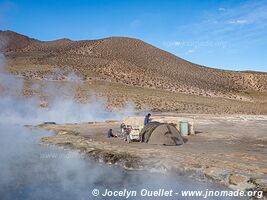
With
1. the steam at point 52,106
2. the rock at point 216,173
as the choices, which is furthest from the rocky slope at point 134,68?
→ the rock at point 216,173

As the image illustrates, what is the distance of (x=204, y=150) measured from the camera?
67.1ft

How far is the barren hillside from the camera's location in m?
87.8

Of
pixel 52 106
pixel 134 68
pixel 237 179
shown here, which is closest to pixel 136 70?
pixel 134 68

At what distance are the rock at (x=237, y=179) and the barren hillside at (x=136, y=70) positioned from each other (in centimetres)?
4958

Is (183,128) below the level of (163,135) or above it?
above

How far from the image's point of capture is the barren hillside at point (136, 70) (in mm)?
87750

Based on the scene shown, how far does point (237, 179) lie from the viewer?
13984 mm

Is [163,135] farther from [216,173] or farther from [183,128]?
[216,173]

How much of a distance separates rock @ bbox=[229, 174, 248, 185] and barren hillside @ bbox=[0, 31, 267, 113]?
163ft

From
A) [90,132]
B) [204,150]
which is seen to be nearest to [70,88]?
[90,132]

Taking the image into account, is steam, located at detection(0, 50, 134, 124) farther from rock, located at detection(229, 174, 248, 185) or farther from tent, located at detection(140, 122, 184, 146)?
rock, located at detection(229, 174, 248, 185)

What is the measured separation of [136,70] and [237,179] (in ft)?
289

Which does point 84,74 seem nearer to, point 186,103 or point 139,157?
point 186,103

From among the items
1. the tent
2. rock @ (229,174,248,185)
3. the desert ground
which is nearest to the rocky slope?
the desert ground
